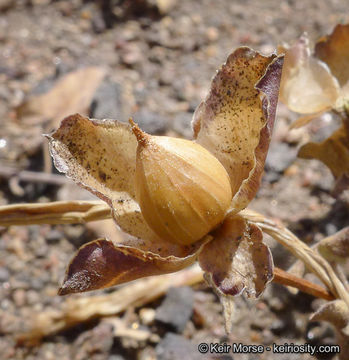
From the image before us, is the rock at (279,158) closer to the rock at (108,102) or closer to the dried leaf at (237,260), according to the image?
the rock at (108,102)

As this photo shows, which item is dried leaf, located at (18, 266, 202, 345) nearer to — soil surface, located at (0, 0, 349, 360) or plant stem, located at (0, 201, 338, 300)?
soil surface, located at (0, 0, 349, 360)

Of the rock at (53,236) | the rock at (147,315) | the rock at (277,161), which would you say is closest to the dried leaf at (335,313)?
the rock at (147,315)

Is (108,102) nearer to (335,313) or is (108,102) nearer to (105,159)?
(105,159)

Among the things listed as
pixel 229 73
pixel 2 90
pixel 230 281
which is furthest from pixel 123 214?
pixel 2 90

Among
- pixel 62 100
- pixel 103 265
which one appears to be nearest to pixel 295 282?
pixel 103 265

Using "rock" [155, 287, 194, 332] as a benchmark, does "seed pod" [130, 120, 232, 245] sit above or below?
above

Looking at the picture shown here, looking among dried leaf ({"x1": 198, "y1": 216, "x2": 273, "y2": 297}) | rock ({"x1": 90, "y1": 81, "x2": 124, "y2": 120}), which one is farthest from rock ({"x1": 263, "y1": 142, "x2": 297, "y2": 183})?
dried leaf ({"x1": 198, "y1": 216, "x2": 273, "y2": 297})
